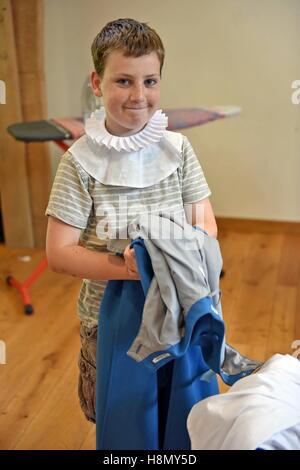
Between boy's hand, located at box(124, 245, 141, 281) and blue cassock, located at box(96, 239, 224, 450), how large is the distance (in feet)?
0.07

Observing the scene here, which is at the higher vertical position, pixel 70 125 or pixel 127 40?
pixel 127 40

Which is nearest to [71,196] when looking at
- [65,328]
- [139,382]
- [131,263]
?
[131,263]

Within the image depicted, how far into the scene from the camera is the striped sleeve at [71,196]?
969 mm

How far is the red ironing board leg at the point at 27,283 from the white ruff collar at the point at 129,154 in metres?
1.31

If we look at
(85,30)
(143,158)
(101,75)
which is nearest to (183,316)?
(143,158)

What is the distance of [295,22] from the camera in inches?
61.8

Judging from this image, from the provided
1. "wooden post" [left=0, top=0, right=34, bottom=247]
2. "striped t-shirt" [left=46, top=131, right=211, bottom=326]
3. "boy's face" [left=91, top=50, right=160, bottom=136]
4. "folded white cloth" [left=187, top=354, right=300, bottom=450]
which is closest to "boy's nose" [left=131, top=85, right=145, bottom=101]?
"boy's face" [left=91, top=50, right=160, bottom=136]

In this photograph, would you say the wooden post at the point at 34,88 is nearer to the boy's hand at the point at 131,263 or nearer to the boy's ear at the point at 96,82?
the boy's ear at the point at 96,82

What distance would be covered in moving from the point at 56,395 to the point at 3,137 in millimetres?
1031

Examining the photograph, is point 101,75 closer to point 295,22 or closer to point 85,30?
point 85,30

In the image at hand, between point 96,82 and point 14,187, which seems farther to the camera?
point 14,187

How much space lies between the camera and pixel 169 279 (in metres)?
0.84

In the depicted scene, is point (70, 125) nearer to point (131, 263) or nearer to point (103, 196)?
point (103, 196)

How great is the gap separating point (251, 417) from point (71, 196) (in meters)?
0.45
